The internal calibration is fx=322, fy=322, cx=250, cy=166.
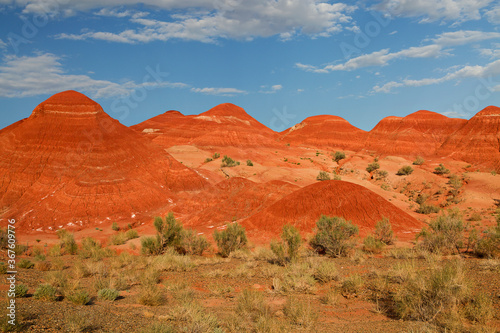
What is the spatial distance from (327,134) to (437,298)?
9488cm

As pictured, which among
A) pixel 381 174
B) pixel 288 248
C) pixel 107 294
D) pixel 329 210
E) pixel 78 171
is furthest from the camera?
pixel 381 174

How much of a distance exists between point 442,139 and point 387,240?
243 ft

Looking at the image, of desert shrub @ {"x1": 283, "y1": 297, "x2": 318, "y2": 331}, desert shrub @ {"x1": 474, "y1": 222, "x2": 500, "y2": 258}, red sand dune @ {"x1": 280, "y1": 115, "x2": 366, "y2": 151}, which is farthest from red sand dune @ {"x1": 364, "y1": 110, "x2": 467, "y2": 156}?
desert shrub @ {"x1": 283, "y1": 297, "x2": 318, "y2": 331}

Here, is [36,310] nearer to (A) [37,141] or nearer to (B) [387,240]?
(B) [387,240]

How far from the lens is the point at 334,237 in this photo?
49.6 ft

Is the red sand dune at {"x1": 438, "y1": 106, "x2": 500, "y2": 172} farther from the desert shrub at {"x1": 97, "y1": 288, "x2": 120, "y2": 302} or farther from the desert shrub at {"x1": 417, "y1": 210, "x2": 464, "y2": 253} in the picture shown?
the desert shrub at {"x1": 97, "y1": 288, "x2": 120, "y2": 302}

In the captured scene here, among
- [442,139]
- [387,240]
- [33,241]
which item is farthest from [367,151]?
[33,241]

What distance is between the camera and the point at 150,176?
1404 inches

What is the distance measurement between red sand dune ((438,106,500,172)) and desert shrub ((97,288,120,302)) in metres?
60.0

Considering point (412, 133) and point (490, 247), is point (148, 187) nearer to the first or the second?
point (490, 247)

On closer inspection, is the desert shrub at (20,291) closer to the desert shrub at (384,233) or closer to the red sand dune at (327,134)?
the desert shrub at (384,233)

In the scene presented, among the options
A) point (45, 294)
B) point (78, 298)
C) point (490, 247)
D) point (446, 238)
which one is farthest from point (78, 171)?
point (490, 247)

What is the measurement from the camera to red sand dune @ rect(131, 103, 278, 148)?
76438 millimetres

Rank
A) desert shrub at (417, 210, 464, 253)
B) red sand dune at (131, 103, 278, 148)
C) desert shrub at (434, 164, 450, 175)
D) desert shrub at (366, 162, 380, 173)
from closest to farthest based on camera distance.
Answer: desert shrub at (417, 210, 464, 253)
desert shrub at (434, 164, 450, 175)
desert shrub at (366, 162, 380, 173)
red sand dune at (131, 103, 278, 148)
